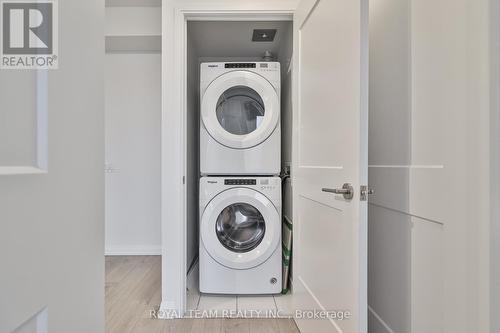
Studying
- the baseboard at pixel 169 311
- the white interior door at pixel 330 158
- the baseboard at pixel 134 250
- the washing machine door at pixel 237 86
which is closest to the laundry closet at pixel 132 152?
the baseboard at pixel 134 250

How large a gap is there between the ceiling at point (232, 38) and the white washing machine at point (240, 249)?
3.89 ft

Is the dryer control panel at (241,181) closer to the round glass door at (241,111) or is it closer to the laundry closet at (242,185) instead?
the laundry closet at (242,185)

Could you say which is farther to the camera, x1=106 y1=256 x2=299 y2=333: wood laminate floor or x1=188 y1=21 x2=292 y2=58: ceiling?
x1=188 y1=21 x2=292 y2=58: ceiling

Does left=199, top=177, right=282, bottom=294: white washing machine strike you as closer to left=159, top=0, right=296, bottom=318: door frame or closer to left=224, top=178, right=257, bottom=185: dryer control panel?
left=224, top=178, right=257, bottom=185: dryer control panel

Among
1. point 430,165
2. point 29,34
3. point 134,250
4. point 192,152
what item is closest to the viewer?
point 29,34

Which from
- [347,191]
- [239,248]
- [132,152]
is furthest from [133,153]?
[347,191]

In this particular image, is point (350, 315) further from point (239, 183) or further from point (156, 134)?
point (156, 134)

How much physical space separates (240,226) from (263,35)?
164 centimetres

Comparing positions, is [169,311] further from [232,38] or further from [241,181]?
[232,38]

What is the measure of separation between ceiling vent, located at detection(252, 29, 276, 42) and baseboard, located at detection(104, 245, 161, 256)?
90.4 inches

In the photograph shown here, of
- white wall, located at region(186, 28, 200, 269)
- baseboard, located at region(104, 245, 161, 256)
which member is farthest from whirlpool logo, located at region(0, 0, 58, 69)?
baseboard, located at region(104, 245, 161, 256)

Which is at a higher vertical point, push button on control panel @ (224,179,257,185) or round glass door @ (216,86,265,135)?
round glass door @ (216,86,265,135)

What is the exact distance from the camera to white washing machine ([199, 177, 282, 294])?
7.18ft

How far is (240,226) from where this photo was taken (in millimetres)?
2340
